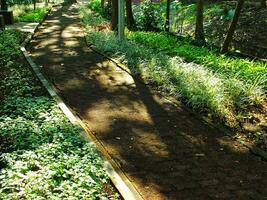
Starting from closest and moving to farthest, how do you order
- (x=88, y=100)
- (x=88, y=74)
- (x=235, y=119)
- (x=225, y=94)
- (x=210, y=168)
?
(x=210, y=168), (x=235, y=119), (x=225, y=94), (x=88, y=100), (x=88, y=74)

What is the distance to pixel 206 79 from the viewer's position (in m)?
10.1

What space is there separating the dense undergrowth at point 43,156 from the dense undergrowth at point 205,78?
10.4ft

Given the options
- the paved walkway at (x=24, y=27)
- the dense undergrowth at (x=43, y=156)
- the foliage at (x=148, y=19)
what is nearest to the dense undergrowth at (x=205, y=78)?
the dense undergrowth at (x=43, y=156)

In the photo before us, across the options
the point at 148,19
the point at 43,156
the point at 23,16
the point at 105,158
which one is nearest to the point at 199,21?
the point at 148,19

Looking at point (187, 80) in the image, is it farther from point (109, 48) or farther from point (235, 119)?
point (109, 48)

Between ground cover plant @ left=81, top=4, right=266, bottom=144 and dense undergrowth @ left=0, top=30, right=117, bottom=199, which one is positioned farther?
ground cover plant @ left=81, top=4, right=266, bottom=144

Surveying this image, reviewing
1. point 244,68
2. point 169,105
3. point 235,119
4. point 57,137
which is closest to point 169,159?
point 57,137

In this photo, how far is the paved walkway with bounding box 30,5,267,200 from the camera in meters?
6.02

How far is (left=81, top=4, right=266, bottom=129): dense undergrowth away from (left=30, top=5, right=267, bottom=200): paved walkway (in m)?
0.43

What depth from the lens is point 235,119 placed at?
8648mm

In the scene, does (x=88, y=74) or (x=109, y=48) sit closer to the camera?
(x=88, y=74)

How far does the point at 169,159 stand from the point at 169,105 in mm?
→ 3044

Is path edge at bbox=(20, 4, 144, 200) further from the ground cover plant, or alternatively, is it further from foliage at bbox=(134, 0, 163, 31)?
foliage at bbox=(134, 0, 163, 31)

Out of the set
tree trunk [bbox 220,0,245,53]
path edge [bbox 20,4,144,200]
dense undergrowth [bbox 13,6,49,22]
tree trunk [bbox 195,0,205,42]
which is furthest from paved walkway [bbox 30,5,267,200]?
dense undergrowth [bbox 13,6,49,22]
